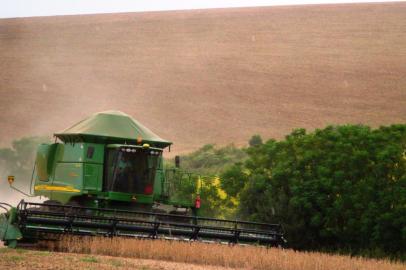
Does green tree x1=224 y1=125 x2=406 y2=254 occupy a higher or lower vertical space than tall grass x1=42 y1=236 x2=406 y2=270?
higher

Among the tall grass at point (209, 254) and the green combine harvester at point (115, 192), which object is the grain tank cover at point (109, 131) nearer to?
the green combine harvester at point (115, 192)

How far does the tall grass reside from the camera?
17531 millimetres

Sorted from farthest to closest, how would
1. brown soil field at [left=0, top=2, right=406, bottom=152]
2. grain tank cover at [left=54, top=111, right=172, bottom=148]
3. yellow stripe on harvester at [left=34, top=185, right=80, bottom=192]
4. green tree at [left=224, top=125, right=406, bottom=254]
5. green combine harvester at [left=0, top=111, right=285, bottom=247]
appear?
brown soil field at [left=0, top=2, right=406, bottom=152], green tree at [left=224, top=125, right=406, bottom=254], grain tank cover at [left=54, top=111, right=172, bottom=148], yellow stripe on harvester at [left=34, top=185, right=80, bottom=192], green combine harvester at [left=0, top=111, right=285, bottom=247]

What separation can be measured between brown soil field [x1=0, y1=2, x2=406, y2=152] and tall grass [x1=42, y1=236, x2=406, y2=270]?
3921cm

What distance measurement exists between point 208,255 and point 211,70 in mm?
59194

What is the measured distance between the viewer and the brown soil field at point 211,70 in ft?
210

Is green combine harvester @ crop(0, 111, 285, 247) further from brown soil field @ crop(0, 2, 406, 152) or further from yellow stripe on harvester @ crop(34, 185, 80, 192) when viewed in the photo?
brown soil field @ crop(0, 2, 406, 152)

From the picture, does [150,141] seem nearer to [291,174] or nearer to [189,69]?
[291,174]

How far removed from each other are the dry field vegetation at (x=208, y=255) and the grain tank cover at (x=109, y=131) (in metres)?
3.84

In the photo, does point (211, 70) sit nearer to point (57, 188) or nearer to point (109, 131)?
point (109, 131)

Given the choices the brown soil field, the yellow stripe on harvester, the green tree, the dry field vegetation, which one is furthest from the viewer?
the brown soil field

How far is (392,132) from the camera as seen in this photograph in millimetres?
24750

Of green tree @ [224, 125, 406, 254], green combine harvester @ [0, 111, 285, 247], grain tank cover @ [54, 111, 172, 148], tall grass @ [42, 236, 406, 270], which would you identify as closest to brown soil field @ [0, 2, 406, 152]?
green tree @ [224, 125, 406, 254]

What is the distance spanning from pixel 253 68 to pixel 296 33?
915 centimetres
